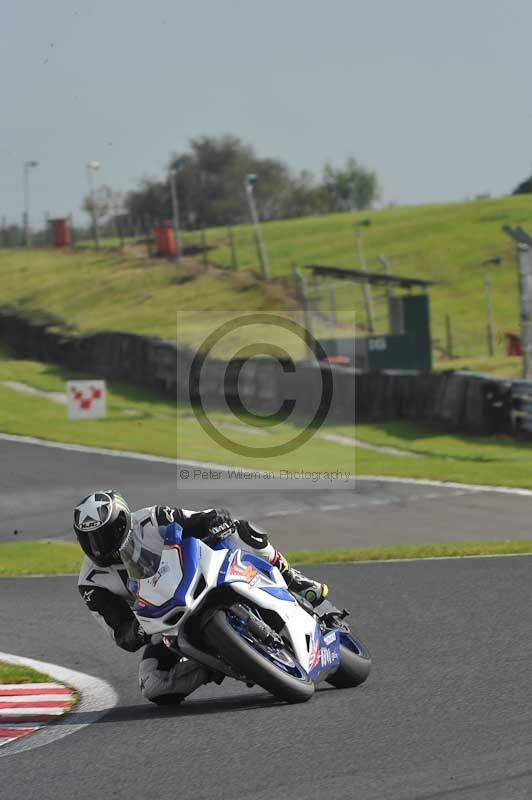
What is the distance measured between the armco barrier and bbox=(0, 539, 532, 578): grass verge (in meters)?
10.4

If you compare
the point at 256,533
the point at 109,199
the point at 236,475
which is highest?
the point at 109,199

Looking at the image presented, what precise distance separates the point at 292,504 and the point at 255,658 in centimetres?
1203

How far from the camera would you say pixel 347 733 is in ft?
20.4

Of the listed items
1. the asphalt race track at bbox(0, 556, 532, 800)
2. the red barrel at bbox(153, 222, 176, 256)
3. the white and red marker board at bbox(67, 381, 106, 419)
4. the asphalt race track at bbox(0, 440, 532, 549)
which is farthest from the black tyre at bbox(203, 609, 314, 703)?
the red barrel at bbox(153, 222, 176, 256)

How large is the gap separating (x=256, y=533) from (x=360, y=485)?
13114mm

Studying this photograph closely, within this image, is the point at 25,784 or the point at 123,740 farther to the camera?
the point at 123,740

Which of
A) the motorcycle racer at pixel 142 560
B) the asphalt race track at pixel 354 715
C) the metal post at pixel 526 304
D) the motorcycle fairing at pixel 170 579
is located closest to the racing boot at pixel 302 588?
the motorcycle racer at pixel 142 560

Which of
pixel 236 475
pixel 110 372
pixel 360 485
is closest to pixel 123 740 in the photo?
pixel 360 485

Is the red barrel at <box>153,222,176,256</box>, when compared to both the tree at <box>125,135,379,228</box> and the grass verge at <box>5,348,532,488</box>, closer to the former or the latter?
the grass verge at <box>5,348,532,488</box>

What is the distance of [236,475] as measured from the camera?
72.2 feet

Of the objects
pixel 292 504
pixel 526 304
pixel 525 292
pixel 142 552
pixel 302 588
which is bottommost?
pixel 292 504

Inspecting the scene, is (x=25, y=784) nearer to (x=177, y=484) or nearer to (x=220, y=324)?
(x=177, y=484)

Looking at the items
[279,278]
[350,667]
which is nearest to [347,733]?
[350,667]

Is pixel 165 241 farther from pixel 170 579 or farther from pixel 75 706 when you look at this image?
pixel 170 579
